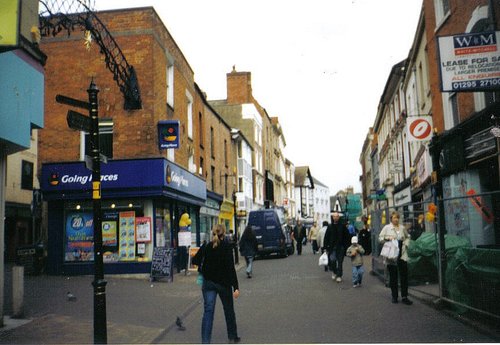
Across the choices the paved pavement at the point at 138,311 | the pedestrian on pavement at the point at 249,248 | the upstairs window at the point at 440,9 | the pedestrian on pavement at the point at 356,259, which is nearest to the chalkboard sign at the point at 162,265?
the paved pavement at the point at 138,311

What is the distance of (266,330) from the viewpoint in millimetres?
8289

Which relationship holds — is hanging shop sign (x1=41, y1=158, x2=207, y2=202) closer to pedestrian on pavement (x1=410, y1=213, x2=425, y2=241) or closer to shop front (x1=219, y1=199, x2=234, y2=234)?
pedestrian on pavement (x1=410, y1=213, x2=425, y2=241)

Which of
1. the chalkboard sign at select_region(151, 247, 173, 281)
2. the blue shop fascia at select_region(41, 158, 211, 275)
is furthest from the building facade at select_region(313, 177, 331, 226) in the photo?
the chalkboard sign at select_region(151, 247, 173, 281)

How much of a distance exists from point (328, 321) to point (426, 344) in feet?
7.42

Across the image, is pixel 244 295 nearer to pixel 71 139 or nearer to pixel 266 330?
pixel 266 330

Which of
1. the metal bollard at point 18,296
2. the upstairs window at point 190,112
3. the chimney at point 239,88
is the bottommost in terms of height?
the metal bollard at point 18,296

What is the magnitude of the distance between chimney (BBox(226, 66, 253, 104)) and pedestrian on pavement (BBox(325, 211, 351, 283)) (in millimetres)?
36359

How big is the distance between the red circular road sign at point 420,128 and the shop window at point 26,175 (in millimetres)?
25320

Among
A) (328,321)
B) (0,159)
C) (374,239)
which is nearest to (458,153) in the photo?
(374,239)

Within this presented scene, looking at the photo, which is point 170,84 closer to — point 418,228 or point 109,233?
point 109,233

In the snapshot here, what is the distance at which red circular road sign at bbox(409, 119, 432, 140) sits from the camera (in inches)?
655

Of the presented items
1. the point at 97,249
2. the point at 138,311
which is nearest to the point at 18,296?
the point at 138,311

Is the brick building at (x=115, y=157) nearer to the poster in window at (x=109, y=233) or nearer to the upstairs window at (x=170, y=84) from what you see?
the poster in window at (x=109, y=233)

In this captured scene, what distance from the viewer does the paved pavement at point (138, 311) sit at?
26.0ft
